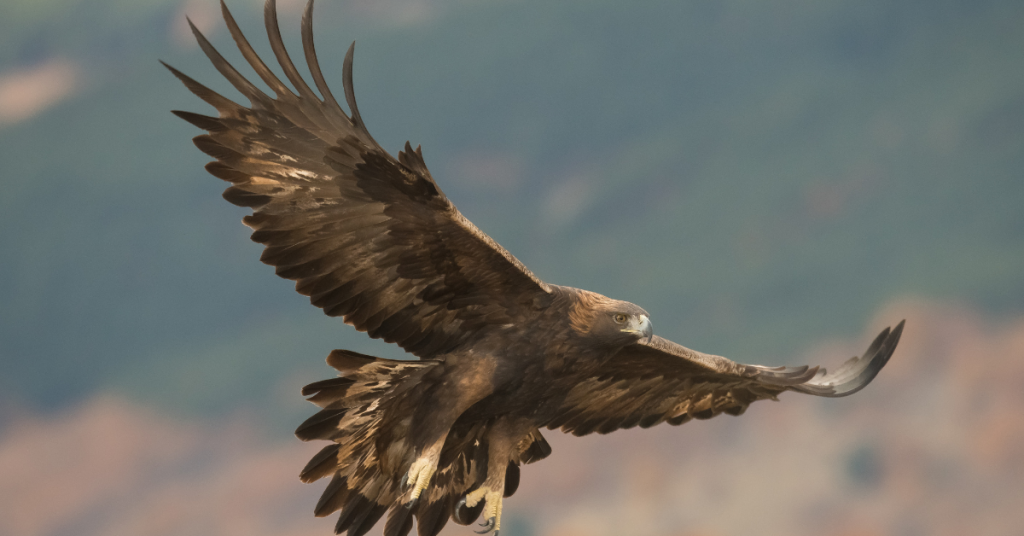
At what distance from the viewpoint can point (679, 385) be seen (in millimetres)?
8461

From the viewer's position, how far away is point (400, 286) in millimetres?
6836

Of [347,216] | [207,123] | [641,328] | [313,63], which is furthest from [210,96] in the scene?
[641,328]

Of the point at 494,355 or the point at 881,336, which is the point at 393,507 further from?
the point at 881,336

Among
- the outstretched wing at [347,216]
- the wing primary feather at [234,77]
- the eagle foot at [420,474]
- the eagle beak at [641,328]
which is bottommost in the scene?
the eagle foot at [420,474]

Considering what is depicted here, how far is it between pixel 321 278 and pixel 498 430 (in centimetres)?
164

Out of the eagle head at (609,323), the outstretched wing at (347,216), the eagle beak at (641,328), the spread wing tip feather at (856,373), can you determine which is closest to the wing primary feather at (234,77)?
the outstretched wing at (347,216)

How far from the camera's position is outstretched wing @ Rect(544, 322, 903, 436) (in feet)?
26.2

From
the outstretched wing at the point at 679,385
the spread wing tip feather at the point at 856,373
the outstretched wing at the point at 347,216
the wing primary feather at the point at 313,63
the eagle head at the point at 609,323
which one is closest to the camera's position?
the wing primary feather at the point at 313,63

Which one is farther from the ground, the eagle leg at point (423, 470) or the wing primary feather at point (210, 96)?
the wing primary feather at point (210, 96)

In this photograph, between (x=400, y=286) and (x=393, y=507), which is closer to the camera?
(x=400, y=286)

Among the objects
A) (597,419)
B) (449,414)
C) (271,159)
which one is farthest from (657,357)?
(271,159)

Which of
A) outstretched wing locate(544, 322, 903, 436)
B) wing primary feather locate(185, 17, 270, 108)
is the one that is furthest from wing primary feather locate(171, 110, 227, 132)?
outstretched wing locate(544, 322, 903, 436)

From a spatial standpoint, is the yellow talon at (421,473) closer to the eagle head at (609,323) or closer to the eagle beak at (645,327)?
the eagle head at (609,323)

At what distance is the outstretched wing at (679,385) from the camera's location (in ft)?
26.2
